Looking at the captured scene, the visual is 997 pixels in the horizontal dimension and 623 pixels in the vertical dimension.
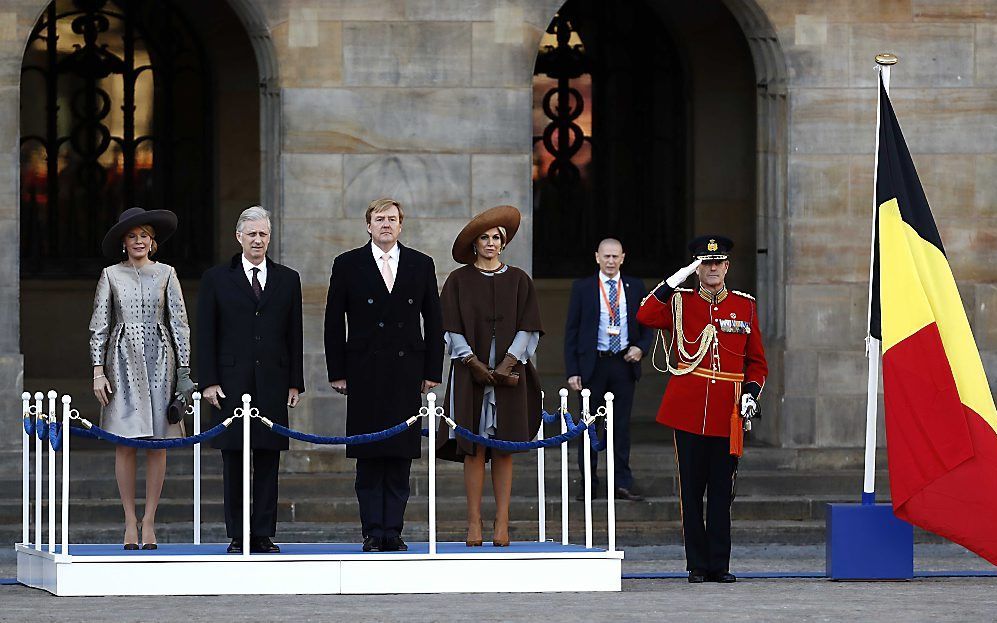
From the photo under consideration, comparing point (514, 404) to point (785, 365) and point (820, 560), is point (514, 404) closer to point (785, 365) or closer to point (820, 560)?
point (820, 560)

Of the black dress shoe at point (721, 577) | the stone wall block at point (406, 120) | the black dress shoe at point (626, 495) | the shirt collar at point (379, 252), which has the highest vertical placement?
the stone wall block at point (406, 120)

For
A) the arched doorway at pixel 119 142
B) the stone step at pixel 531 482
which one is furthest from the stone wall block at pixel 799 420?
the arched doorway at pixel 119 142

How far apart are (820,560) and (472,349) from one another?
10.5ft

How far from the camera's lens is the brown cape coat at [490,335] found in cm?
1275

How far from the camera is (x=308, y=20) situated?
1675cm

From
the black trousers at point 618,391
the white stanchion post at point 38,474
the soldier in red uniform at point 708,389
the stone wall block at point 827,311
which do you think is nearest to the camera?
the white stanchion post at point 38,474

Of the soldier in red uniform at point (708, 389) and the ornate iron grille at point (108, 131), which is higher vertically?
the ornate iron grille at point (108, 131)

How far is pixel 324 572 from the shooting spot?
12.1 metres

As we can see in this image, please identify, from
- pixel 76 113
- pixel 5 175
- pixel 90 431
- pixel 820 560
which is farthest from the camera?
pixel 76 113

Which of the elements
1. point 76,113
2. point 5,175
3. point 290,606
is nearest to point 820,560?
point 290,606

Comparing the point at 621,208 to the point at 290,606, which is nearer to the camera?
the point at 290,606

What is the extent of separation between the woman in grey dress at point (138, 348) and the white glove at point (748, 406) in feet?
9.83

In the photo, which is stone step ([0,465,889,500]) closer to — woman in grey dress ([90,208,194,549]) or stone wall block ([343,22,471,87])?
stone wall block ([343,22,471,87])

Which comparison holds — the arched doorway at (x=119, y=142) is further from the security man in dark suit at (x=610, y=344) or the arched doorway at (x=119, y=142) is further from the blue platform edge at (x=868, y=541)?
the blue platform edge at (x=868, y=541)
